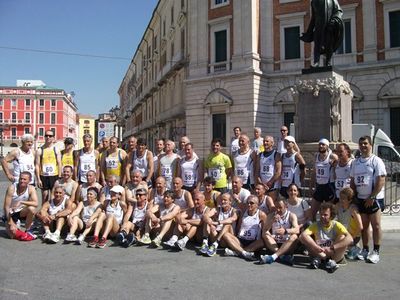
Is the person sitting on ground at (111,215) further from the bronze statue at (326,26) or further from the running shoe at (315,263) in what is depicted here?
the bronze statue at (326,26)

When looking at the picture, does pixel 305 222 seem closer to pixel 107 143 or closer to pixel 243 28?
pixel 107 143

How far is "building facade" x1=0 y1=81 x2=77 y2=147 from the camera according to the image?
101 metres

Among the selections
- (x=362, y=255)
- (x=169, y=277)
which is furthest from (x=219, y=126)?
(x=169, y=277)

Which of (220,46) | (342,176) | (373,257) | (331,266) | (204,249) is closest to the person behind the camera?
(331,266)

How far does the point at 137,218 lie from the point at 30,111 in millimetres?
103081

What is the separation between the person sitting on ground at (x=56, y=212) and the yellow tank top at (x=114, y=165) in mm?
1193

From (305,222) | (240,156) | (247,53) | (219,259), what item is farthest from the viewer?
(247,53)

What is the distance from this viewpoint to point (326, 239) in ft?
21.2

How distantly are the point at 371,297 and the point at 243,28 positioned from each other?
91.6 ft

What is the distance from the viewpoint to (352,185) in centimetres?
707

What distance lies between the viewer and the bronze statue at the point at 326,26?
503 inches

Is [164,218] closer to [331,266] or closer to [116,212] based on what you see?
[116,212]

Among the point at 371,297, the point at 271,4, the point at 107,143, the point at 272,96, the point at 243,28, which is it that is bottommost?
the point at 371,297

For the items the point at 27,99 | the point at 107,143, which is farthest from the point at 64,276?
the point at 27,99
